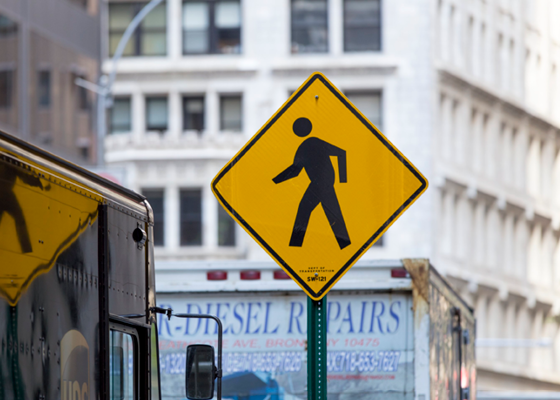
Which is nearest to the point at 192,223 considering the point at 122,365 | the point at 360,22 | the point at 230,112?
the point at 230,112

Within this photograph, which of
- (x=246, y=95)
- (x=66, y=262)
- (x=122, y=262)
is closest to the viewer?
(x=66, y=262)

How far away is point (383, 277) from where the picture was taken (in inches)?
360

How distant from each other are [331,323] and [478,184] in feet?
144

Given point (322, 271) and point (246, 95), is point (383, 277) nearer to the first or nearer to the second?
point (322, 271)

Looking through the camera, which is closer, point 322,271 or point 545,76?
point 322,271

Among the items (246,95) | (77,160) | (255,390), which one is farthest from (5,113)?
(255,390)

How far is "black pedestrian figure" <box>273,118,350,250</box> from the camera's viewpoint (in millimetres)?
5336

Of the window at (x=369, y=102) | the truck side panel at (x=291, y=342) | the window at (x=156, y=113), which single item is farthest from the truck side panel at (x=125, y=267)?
the window at (x=156, y=113)

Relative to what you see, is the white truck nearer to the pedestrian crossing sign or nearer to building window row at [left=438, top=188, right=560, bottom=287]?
the pedestrian crossing sign

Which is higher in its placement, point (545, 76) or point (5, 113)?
point (545, 76)

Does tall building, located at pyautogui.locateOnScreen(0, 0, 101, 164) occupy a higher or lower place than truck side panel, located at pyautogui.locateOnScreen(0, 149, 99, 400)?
higher

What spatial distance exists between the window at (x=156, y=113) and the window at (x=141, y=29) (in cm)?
205

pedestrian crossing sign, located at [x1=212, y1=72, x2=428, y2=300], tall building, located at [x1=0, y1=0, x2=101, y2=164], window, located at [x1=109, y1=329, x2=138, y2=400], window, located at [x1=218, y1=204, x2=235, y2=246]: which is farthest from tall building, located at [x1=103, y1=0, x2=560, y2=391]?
pedestrian crossing sign, located at [x1=212, y1=72, x2=428, y2=300]

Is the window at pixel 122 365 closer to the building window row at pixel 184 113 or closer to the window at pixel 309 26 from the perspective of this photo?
the building window row at pixel 184 113
